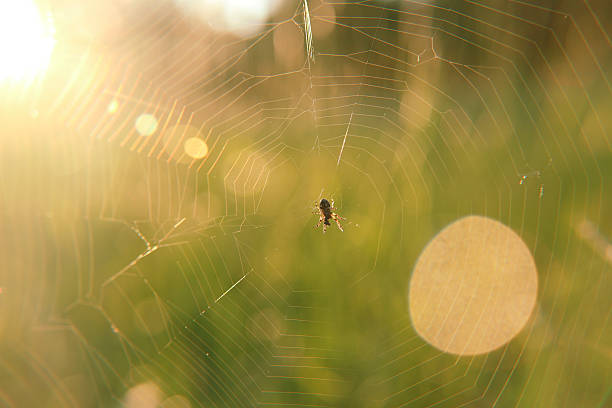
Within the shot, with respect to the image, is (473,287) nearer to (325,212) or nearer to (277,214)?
(277,214)

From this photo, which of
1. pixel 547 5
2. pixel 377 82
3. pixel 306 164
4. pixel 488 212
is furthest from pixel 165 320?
pixel 547 5

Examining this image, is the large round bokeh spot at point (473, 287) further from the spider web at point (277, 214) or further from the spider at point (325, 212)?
the spider at point (325, 212)

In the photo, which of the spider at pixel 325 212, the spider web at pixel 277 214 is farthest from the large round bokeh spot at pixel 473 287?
the spider at pixel 325 212

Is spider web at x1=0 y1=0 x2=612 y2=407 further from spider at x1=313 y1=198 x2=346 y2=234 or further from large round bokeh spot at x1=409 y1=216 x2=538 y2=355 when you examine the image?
spider at x1=313 y1=198 x2=346 y2=234

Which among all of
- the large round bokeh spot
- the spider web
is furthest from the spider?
the large round bokeh spot

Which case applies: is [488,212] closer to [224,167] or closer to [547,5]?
[224,167]

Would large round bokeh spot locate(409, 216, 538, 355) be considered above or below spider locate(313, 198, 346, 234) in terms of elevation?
below
